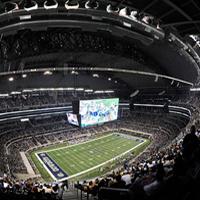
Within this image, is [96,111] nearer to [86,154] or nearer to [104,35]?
[86,154]

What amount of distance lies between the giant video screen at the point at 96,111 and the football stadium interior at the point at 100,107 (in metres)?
0.17

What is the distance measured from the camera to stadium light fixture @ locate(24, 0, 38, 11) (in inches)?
453

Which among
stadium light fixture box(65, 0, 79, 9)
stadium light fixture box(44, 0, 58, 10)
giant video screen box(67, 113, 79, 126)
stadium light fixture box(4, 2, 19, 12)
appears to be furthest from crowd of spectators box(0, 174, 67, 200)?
giant video screen box(67, 113, 79, 126)

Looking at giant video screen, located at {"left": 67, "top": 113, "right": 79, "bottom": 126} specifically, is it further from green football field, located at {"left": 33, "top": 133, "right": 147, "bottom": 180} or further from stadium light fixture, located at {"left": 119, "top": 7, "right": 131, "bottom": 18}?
stadium light fixture, located at {"left": 119, "top": 7, "right": 131, "bottom": 18}

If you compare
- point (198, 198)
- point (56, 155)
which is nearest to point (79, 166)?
point (56, 155)

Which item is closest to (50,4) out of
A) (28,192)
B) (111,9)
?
(111,9)

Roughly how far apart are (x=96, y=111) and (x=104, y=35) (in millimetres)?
17670

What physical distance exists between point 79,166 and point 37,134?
1742cm

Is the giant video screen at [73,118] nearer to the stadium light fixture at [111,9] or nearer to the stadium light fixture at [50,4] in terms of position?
the stadium light fixture at [50,4]

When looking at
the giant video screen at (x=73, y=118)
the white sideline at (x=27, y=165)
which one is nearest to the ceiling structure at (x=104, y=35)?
the giant video screen at (x=73, y=118)

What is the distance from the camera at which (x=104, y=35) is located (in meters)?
29.9

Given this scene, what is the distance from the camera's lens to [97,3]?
1219cm

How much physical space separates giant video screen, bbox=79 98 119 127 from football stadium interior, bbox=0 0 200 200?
17 centimetres

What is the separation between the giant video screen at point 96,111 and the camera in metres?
43.1
